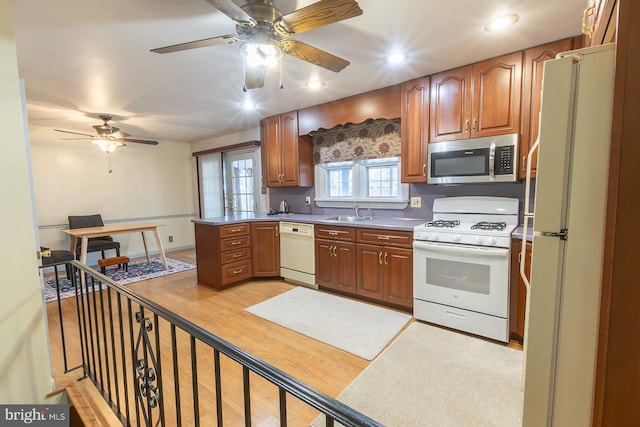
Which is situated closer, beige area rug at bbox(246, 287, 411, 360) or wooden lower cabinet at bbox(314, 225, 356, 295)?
beige area rug at bbox(246, 287, 411, 360)

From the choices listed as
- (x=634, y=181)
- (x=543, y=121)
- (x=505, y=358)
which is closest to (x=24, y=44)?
(x=543, y=121)

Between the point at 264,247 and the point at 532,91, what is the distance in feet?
11.1

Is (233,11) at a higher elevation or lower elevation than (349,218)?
higher

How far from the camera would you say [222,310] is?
3078 mm

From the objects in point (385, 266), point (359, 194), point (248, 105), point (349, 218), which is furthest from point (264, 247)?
point (248, 105)

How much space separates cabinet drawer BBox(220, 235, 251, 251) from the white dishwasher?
1.57ft

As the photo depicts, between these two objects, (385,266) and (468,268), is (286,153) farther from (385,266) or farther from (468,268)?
(468,268)

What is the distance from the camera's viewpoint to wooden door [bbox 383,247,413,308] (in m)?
2.82

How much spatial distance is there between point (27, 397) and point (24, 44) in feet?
7.92

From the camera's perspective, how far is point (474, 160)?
2609 mm

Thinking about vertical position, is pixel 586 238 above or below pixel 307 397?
above

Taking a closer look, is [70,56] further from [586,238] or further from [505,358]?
[505,358]

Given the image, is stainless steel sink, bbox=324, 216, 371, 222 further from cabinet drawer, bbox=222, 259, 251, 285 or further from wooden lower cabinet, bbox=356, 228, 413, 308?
cabinet drawer, bbox=222, 259, 251, 285

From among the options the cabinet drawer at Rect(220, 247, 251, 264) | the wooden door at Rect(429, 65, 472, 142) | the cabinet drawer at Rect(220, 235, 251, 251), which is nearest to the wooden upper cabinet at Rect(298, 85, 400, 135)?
the wooden door at Rect(429, 65, 472, 142)
